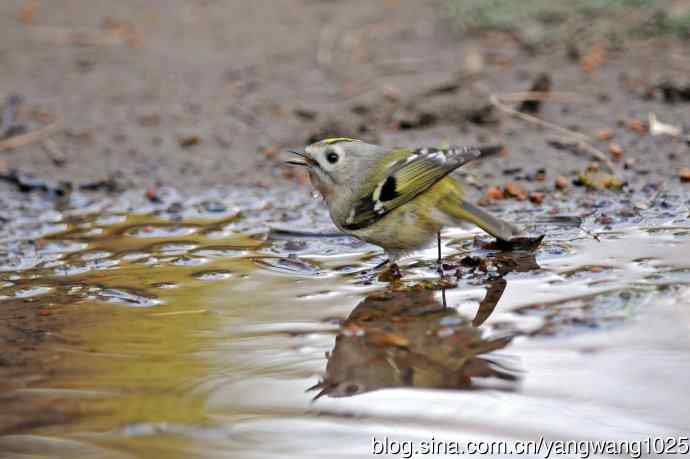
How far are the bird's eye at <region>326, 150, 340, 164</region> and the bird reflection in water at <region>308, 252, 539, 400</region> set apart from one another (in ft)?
3.25

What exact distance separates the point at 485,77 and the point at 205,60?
2533 millimetres

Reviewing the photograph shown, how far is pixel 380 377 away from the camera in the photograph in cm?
296

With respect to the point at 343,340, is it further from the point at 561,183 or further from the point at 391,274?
the point at 561,183

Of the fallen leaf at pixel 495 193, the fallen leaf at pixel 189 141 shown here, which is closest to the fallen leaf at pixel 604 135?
the fallen leaf at pixel 495 193

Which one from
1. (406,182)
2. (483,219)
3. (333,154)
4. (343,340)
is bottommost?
(343,340)

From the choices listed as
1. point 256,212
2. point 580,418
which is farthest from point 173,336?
point 256,212

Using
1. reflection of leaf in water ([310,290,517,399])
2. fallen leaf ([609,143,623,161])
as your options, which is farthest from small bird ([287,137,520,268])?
fallen leaf ([609,143,623,161])

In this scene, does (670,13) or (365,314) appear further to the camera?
(670,13)

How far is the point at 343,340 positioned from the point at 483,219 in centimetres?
112

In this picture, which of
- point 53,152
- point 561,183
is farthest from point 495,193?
point 53,152

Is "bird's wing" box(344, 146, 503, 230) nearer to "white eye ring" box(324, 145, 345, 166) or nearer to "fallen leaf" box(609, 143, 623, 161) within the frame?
"white eye ring" box(324, 145, 345, 166)

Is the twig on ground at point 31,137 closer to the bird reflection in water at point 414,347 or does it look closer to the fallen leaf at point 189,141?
the fallen leaf at point 189,141

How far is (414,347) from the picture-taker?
126 inches

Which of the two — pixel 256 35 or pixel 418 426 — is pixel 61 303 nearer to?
pixel 418 426
